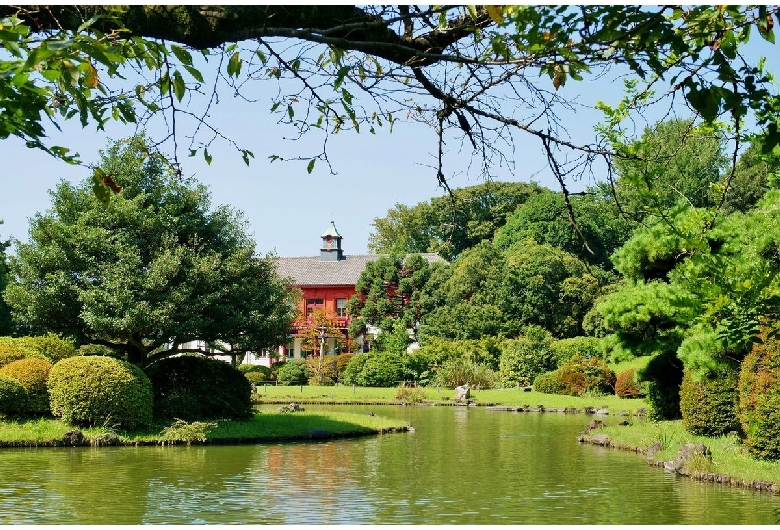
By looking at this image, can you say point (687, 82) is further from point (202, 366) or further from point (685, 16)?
point (202, 366)

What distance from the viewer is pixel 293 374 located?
39.9 metres

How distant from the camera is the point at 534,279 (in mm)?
40750

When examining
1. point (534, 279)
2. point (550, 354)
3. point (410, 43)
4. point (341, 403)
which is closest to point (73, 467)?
point (410, 43)

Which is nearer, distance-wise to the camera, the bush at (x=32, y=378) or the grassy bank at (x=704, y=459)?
the grassy bank at (x=704, y=459)

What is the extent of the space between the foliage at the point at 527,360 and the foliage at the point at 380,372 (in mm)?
4642

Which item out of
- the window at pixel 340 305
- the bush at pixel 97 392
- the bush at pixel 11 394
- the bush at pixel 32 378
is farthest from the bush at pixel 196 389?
the window at pixel 340 305

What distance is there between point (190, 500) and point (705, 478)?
726 cm

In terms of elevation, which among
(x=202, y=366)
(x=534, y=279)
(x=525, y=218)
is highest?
(x=525, y=218)

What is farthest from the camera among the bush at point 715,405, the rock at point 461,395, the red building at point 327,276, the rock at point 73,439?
the red building at point 327,276

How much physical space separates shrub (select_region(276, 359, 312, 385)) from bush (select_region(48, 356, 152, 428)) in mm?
22275

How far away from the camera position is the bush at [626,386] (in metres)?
30.2

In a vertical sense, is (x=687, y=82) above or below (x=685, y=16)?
below

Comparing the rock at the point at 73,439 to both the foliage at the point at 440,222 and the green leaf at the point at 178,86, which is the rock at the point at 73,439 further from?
the foliage at the point at 440,222

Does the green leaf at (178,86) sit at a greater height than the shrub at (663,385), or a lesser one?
greater
